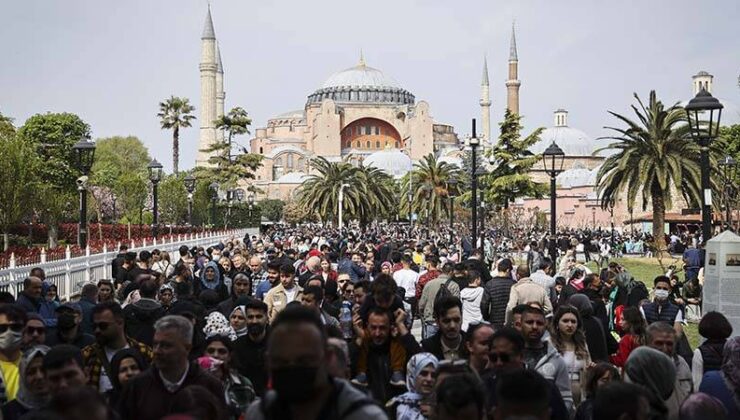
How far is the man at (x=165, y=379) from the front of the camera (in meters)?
4.74

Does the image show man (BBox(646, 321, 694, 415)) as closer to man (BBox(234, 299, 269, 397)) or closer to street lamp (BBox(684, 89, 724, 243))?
man (BBox(234, 299, 269, 397))

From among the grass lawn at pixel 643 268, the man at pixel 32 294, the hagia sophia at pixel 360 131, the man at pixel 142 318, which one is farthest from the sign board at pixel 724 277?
the hagia sophia at pixel 360 131

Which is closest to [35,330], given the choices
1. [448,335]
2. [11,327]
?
[11,327]

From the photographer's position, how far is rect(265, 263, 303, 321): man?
953 centimetres

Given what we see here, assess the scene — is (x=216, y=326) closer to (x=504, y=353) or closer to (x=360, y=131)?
(x=504, y=353)

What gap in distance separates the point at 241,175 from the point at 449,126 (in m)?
81.4

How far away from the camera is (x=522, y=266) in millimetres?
10977

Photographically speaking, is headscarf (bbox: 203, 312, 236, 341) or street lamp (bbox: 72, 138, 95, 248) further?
street lamp (bbox: 72, 138, 95, 248)

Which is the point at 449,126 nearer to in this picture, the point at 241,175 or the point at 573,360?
the point at 241,175

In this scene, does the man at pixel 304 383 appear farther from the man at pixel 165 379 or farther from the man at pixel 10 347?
the man at pixel 10 347

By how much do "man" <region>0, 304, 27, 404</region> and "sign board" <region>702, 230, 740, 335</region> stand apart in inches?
275

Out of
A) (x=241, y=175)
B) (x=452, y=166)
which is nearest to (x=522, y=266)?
(x=452, y=166)

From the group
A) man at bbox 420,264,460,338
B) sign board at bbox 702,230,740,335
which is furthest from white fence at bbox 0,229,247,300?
sign board at bbox 702,230,740,335

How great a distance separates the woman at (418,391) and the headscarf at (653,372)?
1.04 meters
